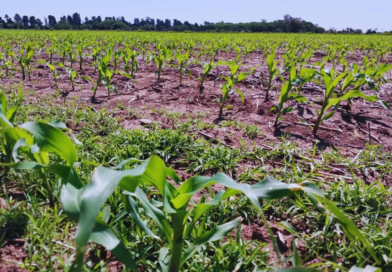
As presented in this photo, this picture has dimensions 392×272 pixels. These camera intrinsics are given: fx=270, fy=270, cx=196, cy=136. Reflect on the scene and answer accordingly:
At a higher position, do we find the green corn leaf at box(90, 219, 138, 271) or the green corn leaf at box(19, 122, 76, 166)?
the green corn leaf at box(19, 122, 76, 166)

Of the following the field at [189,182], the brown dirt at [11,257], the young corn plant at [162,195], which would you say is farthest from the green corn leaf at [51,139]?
the brown dirt at [11,257]

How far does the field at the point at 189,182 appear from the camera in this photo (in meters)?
1.06

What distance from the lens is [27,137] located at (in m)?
1.40

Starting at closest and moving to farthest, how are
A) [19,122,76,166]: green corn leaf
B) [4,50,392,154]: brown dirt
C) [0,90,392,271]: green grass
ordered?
[19,122,76,166]: green corn leaf
[0,90,392,271]: green grass
[4,50,392,154]: brown dirt

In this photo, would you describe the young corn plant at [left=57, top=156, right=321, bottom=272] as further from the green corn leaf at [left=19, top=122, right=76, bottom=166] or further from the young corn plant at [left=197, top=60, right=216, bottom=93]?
the young corn plant at [left=197, top=60, right=216, bottom=93]

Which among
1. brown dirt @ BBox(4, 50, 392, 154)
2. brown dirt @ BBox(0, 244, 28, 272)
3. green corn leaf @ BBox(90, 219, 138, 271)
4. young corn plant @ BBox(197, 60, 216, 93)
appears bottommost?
brown dirt @ BBox(0, 244, 28, 272)

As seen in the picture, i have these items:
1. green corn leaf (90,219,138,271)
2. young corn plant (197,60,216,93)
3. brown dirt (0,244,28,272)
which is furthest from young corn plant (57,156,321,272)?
young corn plant (197,60,216,93)

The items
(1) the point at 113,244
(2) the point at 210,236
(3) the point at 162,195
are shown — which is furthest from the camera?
(2) the point at 210,236

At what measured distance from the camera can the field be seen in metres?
Answer: 1.06

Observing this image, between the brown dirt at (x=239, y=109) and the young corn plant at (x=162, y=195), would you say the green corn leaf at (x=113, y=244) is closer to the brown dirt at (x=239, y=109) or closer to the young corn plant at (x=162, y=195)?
the young corn plant at (x=162, y=195)

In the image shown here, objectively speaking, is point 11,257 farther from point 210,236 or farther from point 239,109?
point 239,109

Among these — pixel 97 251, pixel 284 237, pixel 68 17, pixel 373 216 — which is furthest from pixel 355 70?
pixel 68 17

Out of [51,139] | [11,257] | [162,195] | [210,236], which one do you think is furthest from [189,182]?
[11,257]

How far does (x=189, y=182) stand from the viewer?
109 centimetres
